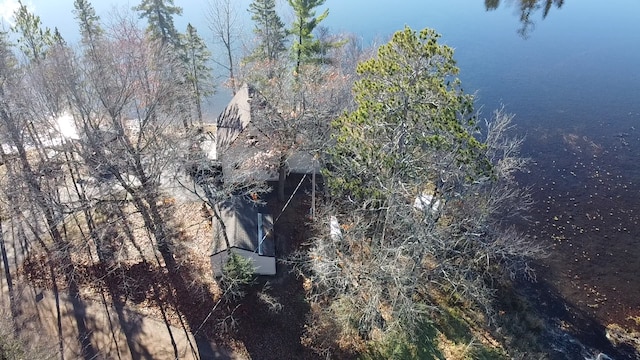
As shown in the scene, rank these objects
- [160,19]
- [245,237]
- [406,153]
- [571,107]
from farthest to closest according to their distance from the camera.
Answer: [571,107] → [160,19] → [245,237] → [406,153]

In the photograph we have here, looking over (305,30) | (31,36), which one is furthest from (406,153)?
(31,36)

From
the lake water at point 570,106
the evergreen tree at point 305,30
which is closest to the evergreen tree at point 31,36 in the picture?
the evergreen tree at point 305,30

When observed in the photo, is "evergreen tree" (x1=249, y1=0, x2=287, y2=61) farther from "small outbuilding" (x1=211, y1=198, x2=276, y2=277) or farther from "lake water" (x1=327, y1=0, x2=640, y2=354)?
"lake water" (x1=327, y1=0, x2=640, y2=354)

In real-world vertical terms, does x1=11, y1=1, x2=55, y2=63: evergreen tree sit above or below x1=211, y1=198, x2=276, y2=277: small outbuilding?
above

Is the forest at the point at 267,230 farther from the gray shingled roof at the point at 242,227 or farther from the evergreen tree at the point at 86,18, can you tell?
the evergreen tree at the point at 86,18

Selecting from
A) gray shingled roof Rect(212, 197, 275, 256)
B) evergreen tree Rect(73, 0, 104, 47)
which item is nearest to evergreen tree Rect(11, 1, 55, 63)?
evergreen tree Rect(73, 0, 104, 47)

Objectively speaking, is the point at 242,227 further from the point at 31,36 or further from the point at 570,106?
the point at 570,106
